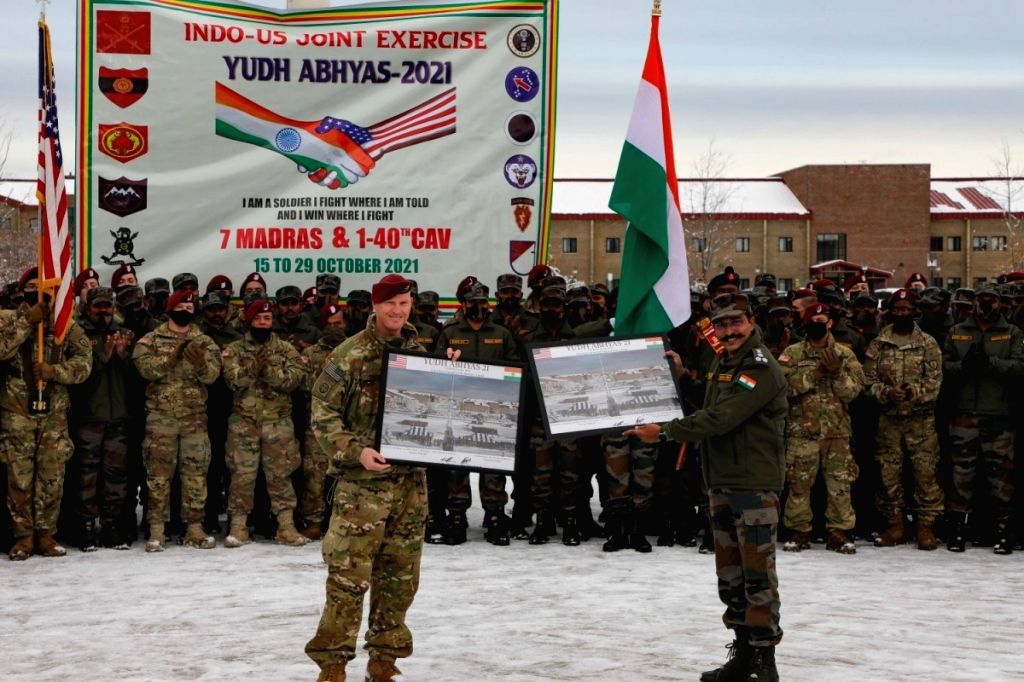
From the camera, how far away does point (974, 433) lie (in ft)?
33.6

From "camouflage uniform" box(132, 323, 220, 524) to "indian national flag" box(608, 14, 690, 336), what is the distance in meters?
3.78

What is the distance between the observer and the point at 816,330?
32.7 ft

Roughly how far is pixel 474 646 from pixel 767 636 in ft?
5.48

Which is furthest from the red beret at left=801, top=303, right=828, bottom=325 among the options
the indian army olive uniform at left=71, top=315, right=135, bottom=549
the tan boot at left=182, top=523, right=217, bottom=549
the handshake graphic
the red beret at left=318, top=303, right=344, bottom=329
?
the indian army olive uniform at left=71, top=315, right=135, bottom=549

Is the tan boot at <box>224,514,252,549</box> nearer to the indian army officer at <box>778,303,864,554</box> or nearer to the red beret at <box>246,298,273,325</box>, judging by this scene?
the red beret at <box>246,298,273,325</box>

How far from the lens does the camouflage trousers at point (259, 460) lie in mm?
10055

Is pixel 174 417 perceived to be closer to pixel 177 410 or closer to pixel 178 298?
pixel 177 410

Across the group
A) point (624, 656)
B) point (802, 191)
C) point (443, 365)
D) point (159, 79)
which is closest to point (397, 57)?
point (159, 79)

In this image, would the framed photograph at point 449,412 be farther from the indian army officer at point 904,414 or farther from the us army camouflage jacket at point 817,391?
the indian army officer at point 904,414

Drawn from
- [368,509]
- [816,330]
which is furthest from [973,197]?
[368,509]

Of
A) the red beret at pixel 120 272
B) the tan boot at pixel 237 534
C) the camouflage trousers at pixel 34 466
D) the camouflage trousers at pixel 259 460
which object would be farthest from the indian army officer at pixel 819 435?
the camouflage trousers at pixel 34 466

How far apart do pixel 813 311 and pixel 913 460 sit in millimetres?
1636

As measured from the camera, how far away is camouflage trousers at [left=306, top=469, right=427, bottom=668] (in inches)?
229

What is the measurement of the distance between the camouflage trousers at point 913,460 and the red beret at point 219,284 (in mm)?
5738
